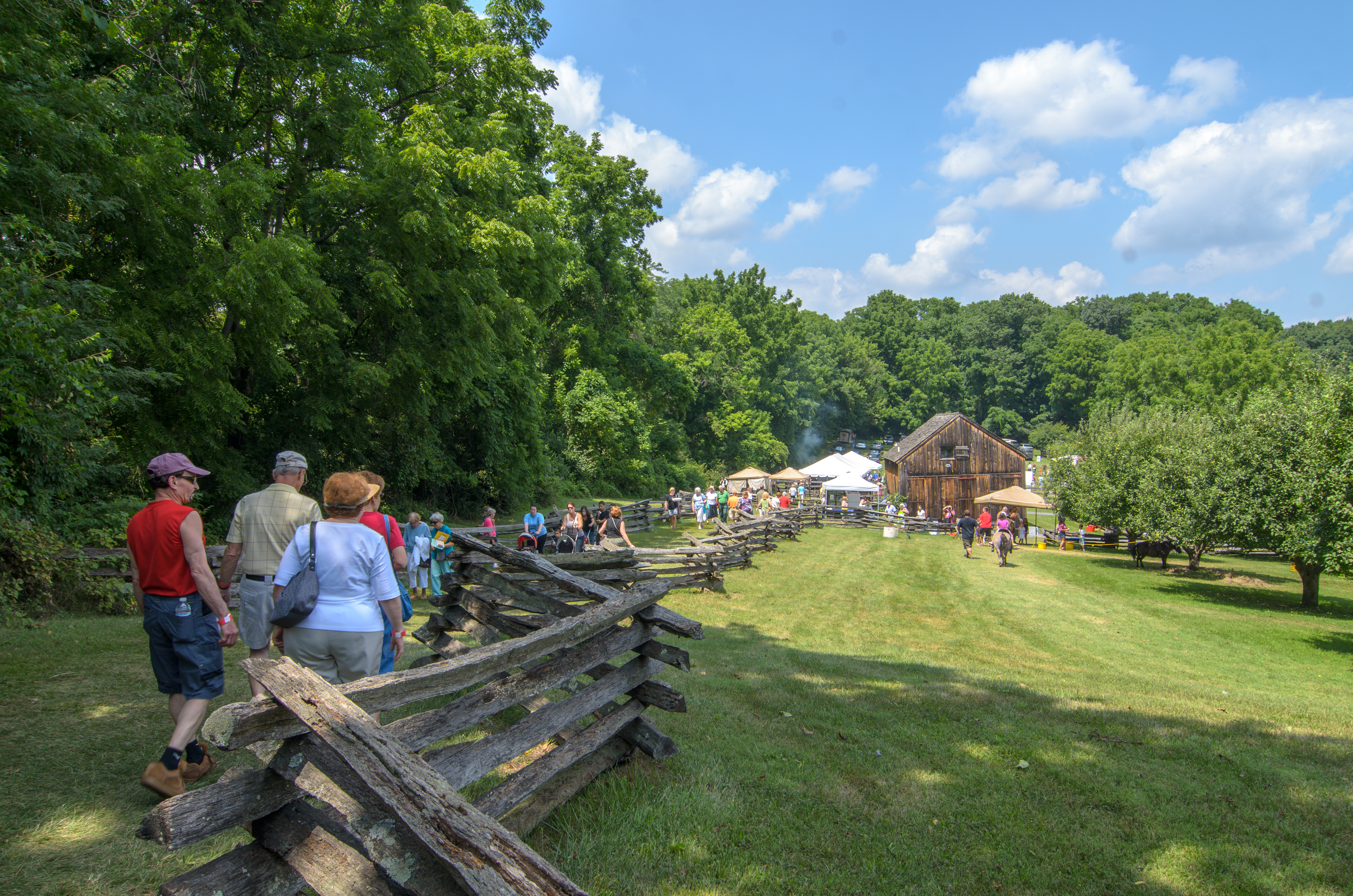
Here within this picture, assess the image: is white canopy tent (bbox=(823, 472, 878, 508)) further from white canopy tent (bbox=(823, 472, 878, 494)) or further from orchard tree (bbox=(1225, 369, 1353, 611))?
orchard tree (bbox=(1225, 369, 1353, 611))

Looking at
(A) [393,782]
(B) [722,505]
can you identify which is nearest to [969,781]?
(A) [393,782]

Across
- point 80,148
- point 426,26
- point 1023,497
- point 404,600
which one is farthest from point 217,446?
point 1023,497

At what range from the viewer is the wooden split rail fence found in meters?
2.49

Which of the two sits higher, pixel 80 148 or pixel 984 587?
pixel 80 148

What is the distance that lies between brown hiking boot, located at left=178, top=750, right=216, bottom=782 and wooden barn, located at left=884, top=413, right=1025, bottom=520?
155 feet

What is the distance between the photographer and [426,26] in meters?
15.9

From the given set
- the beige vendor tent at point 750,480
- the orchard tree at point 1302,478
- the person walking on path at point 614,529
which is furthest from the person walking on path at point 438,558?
the beige vendor tent at point 750,480

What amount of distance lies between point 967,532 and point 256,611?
2607 cm

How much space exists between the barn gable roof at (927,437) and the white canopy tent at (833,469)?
7.08 metres

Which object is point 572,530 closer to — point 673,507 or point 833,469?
point 673,507

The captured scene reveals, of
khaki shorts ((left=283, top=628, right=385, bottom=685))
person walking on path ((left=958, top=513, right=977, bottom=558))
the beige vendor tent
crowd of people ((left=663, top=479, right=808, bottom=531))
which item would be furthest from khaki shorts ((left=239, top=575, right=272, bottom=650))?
the beige vendor tent

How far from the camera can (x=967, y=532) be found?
26750mm

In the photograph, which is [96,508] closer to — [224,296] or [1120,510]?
[224,296]

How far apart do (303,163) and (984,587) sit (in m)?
19.9
